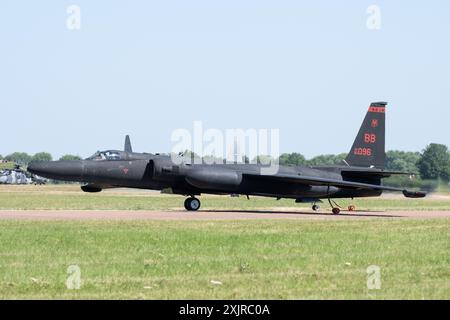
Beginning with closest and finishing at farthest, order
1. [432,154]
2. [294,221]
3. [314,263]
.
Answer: [314,263] < [294,221] < [432,154]

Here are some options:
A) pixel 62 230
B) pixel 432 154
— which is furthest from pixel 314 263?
pixel 432 154

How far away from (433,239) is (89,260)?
8892mm

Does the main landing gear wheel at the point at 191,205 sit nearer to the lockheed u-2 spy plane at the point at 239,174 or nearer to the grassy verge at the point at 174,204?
the lockheed u-2 spy plane at the point at 239,174

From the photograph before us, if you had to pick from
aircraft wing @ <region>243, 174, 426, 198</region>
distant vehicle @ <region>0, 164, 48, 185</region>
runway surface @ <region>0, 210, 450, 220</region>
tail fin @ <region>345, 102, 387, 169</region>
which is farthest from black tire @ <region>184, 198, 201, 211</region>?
distant vehicle @ <region>0, 164, 48, 185</region>

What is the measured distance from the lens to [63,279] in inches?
517

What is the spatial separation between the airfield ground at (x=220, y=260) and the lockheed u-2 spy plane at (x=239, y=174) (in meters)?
9.73

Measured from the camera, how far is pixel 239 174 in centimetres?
3647

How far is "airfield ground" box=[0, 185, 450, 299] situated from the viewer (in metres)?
12.2

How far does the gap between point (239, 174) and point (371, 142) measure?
22.8ft

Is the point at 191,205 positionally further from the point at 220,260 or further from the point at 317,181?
the point at 220,260

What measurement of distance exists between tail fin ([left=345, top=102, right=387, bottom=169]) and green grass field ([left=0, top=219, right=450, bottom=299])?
15098 millimetres

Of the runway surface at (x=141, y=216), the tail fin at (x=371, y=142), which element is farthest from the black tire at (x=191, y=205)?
the tail fin at (x=371, y=142)

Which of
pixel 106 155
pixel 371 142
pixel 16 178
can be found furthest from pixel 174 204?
pixel 16 178
